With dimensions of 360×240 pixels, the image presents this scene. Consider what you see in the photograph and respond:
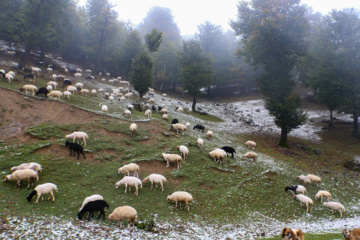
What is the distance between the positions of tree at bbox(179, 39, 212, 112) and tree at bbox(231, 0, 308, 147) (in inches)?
542

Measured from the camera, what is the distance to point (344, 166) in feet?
74.7

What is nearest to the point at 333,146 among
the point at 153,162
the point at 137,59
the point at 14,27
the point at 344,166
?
the point at 344,166

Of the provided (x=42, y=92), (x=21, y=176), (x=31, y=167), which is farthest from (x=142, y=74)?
(x=21, y=176)

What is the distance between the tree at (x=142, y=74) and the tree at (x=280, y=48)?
1726cm

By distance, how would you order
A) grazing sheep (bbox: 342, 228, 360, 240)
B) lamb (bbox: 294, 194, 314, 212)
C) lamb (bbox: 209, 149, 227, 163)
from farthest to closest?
lamb (bbox: 209, 149, 227, 163) → lamb (bbox: 294, 194, 314, 212) → grazing sheep (bbox: 342, 228, 360, 240)

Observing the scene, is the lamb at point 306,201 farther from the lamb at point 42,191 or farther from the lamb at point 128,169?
the lamb at point 42,191

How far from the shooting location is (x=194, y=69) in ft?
143

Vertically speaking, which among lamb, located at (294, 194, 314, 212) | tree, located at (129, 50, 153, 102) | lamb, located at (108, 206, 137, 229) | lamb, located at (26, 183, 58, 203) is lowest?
lamb, located at (294, 194, 314, 212)

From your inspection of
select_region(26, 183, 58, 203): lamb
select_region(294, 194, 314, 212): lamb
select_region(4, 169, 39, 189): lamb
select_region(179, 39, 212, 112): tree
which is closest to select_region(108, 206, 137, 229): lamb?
select_region(26, 183, 58, 203): lamb

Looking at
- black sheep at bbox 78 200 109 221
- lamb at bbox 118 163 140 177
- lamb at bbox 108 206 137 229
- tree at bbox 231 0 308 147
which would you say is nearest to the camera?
lamb at bbox 108 206 137 229

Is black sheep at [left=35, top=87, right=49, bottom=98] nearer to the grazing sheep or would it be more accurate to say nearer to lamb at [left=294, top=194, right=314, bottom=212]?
lamb at [left=294, top=194, right=314, bottom=212]

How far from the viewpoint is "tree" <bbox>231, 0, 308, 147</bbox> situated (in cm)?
2728

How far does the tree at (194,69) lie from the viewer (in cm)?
4312

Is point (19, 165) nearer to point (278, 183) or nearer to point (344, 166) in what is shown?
point (278, 183)
